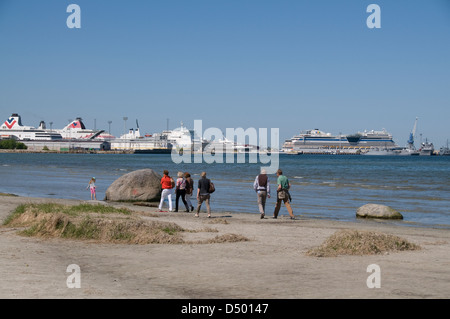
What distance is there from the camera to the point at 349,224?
56.2ft

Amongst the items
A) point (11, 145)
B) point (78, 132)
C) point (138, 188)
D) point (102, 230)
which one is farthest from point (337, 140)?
point (102, 230)

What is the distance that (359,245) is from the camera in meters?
10.7

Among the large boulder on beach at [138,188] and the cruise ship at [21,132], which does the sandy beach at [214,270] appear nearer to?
the large boulder on beach at [138,188]

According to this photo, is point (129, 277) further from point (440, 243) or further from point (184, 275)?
point (440, 243)

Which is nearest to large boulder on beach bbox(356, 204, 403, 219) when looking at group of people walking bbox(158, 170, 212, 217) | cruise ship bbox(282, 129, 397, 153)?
group of people walking bbox(158, 170, 212, 217)

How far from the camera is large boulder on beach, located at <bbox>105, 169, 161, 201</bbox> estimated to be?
23188mm

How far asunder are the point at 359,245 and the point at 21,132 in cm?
18523

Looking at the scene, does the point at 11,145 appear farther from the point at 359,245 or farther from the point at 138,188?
the point at 359,245

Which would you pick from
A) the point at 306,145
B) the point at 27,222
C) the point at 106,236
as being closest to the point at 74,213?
the point at 27,222

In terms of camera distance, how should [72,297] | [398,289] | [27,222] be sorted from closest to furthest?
1. [72,297]
2. [398,289]
3. [27,222]

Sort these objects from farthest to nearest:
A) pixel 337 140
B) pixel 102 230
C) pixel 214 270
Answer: pixel 337 140 → pixel 102 230 → pixel 214 270

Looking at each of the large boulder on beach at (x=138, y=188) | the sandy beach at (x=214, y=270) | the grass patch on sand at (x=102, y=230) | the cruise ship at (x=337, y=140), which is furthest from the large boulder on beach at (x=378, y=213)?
the cruise ship at (x=337, y=140)

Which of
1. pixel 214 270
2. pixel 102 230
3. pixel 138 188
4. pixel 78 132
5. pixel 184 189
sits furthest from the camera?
pixel 78 132

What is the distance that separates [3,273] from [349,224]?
11.2 metres
